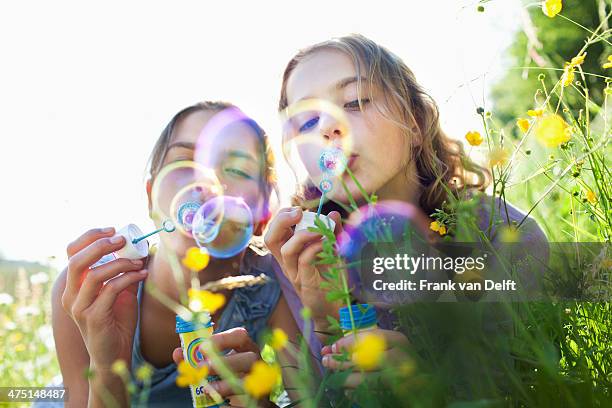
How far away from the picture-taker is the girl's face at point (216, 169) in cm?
160

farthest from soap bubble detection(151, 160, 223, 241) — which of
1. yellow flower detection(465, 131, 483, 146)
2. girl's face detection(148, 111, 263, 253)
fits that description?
yellow flower detection(465, 131, 483, 146)

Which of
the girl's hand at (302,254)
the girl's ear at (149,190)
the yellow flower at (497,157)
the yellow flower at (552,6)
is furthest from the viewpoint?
the girl's ear at (149,190)

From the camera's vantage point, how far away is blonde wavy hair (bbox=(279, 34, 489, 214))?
1.66 metres

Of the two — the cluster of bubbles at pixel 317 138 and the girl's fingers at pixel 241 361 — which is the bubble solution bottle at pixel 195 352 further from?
the cluster of bubbles at pixel 317 138

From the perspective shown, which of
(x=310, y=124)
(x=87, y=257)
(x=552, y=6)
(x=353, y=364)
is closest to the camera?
Answer: (x=353, y=364)

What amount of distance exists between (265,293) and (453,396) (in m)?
1.06

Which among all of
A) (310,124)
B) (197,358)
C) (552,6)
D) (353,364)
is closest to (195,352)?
(197,358)

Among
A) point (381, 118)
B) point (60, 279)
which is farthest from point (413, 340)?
point (60, 279)

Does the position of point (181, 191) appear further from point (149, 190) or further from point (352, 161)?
point (352, 161)

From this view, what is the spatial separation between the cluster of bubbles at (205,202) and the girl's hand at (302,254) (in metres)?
0.19

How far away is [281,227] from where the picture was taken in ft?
4.35

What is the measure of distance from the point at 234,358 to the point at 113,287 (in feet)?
1.19

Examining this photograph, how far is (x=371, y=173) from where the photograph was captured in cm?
152

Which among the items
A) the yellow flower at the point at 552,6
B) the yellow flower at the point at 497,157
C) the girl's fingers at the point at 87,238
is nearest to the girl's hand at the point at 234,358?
the girl's fingers at the point at 87,238
